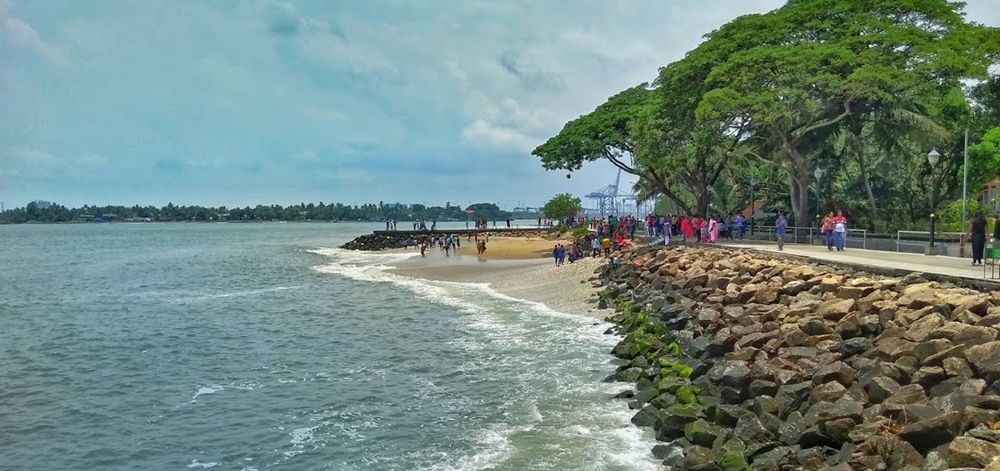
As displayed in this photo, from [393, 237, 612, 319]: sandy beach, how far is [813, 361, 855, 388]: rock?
12015 mm

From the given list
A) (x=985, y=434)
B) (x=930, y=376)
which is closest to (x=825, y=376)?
(x=930, y=376)

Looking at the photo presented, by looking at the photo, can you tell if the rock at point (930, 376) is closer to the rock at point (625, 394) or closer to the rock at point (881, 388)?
the rock at point (881, 388)

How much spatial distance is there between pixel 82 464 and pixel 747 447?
9540 millimetres

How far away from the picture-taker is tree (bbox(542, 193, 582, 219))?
85.0 meters

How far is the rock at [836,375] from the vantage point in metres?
10.1

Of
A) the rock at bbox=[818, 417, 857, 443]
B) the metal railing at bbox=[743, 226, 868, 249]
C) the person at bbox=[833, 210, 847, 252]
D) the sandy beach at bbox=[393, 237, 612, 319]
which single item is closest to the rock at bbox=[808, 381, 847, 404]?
the rock at bbox=[818, 417, 857, 443]

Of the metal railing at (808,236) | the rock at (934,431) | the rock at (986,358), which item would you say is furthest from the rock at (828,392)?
the metal railing at (808,236)

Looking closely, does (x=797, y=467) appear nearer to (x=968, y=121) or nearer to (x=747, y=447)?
(x=747, y=447)

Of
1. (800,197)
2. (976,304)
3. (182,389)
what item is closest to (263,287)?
(182,389)

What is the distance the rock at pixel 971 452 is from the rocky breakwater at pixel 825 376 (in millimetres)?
12

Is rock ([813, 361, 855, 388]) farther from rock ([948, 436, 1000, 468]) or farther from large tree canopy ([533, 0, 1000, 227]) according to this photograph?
large tree canopy ([533, 0, 1000, 227])

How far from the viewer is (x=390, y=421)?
12555mm

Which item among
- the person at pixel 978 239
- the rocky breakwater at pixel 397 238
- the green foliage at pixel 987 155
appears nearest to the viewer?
the person at pixel 978 239

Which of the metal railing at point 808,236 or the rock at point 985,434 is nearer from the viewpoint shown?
the rock at point 985,434
